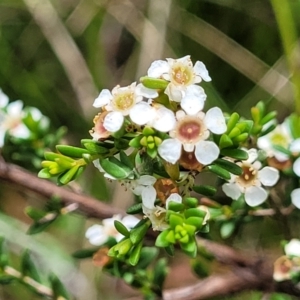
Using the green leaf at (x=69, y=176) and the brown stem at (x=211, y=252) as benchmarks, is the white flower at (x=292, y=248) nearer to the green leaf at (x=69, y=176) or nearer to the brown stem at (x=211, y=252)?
the brown stem at (x=211, y=252)

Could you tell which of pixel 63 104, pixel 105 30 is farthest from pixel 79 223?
pixel 105 30

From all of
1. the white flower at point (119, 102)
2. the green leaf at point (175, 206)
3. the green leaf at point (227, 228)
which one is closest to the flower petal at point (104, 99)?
the white flower at point (119, 102)

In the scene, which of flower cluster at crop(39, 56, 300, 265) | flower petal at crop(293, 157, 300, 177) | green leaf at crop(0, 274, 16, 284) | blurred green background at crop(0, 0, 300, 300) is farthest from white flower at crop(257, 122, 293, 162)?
blurred green background at crop(0, 0, 300, 300)

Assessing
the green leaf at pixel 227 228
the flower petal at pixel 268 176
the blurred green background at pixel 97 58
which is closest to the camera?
the flower petal at pixel 268 176

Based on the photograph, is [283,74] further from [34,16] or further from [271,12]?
[34,16]

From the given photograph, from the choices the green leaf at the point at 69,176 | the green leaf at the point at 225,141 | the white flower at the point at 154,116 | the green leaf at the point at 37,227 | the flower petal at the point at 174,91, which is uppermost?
the flower petal at the point at 174,91

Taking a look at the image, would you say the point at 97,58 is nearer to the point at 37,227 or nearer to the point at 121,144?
the point at 37,227
